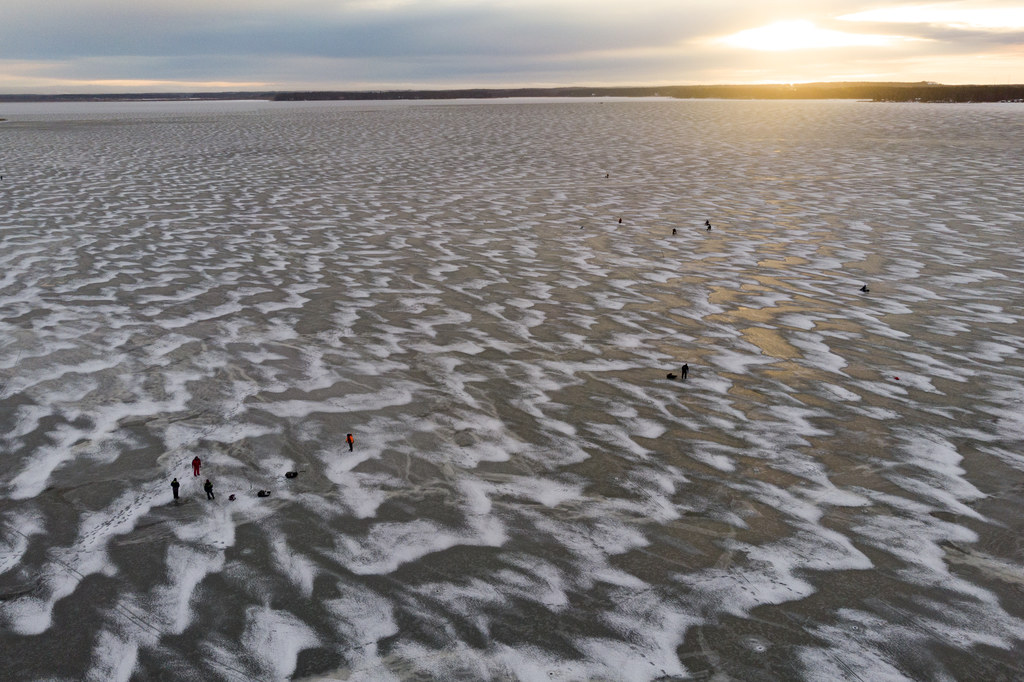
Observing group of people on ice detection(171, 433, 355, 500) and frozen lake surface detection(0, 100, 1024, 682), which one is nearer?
frozen lake surface detection(0, 100, 1024, 682)

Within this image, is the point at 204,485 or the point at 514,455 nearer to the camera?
the point at 204,485

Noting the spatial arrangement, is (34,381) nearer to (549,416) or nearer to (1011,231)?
(549,416)

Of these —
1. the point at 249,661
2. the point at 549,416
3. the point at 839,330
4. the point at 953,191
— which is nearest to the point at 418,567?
the point at 249,661

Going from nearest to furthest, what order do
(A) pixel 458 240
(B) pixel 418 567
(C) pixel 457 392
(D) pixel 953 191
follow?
(B) pixel 418 567 → (C) pixel 457 392 → (A) pixel 458 240 → (D) pixel 953 191

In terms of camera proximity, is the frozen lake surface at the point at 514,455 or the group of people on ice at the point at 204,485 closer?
the frozen lake surface at the point at 514,455

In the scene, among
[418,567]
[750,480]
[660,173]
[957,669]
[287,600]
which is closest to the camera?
[957,669]

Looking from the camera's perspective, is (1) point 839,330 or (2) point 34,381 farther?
(1) point 839,330

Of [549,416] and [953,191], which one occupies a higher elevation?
[953,191]
